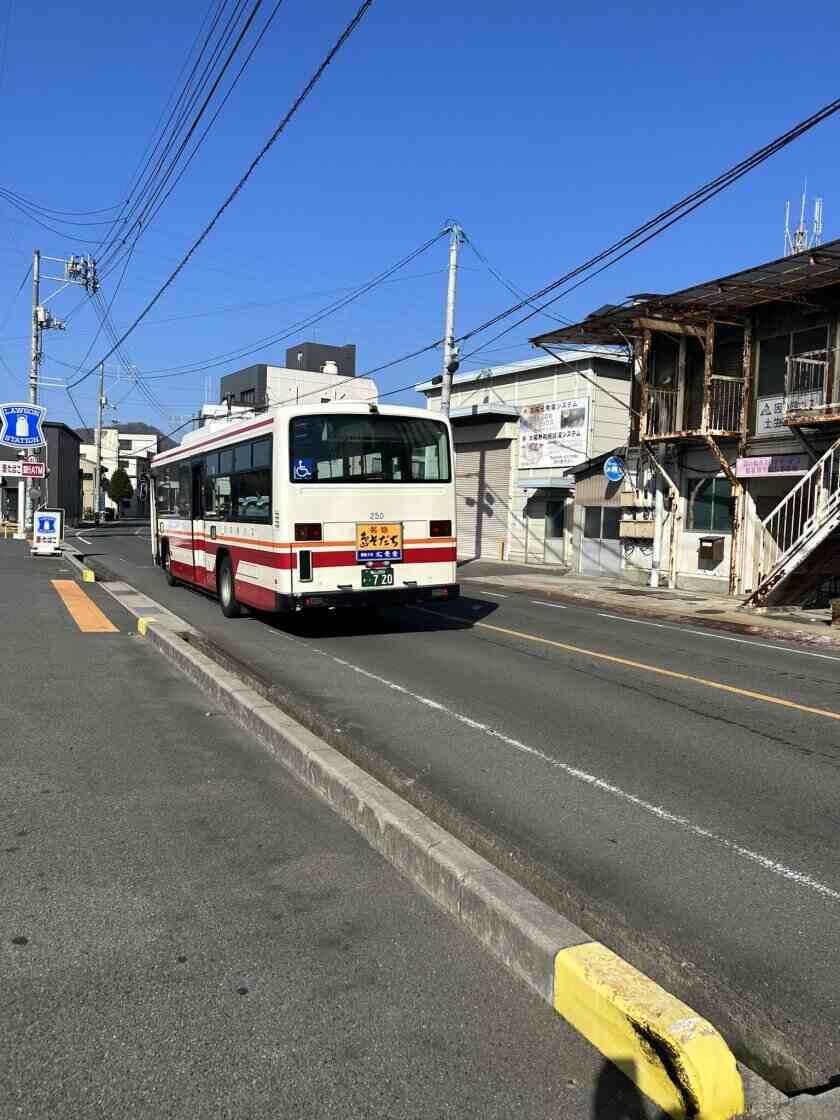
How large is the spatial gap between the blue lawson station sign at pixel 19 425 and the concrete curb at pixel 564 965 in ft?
80.1

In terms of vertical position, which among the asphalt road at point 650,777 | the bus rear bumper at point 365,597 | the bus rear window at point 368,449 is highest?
the bus rear window at point 368,449

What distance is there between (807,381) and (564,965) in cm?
1851

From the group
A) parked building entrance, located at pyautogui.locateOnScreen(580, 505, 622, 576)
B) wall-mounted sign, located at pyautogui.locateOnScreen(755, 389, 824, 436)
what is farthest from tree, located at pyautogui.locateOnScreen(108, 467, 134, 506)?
wall-mounted sign, located at pyautogui.locateOnScreen(755, 389, 824, 436)

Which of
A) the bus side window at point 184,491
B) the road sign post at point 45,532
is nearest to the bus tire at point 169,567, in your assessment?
the bus side window at point 184,491

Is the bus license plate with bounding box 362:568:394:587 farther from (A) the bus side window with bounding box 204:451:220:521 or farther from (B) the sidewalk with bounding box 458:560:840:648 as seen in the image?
(B) the sidewalk with bounding box 458:560:840:648

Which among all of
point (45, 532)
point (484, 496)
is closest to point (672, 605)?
point (484, 496)

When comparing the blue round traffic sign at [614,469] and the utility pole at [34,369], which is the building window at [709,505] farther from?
the utility pole at [34,369]

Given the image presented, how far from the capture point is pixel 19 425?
26641mm

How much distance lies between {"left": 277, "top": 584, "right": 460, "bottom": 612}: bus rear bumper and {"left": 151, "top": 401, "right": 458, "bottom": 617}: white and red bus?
0.01m

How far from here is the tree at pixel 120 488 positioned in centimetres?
10031

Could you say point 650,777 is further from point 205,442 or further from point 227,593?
point 205,442

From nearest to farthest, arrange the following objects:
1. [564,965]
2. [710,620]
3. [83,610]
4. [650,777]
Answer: [564,965] → [650,777] → [83,610] → [710,620]

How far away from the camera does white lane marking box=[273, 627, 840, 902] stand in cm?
438

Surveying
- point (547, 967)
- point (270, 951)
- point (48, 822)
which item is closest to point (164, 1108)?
point (270, 951)
